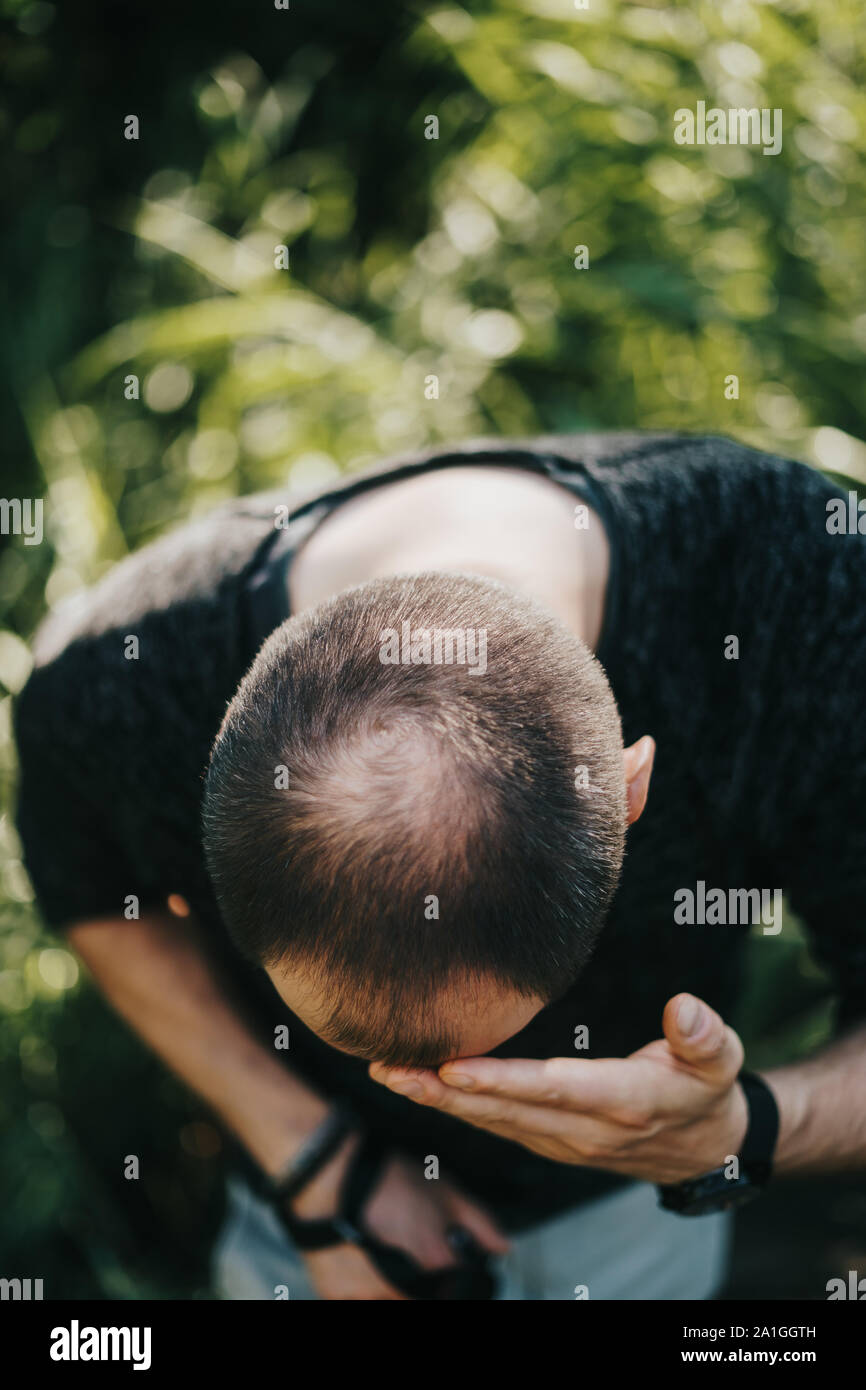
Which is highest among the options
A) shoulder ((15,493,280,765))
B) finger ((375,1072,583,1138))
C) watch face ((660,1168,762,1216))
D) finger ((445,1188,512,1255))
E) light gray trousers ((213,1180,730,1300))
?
shoulder ((15,493,280,765))

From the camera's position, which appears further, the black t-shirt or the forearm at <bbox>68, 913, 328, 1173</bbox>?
the forearm at <bbox>68, 913, 328, 1173</bbox>

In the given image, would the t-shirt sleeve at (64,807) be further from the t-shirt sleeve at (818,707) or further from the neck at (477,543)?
the t-shirt sleeve at (818,707)

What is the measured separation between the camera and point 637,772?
83cm

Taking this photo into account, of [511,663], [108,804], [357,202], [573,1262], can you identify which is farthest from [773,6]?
[573,1262]

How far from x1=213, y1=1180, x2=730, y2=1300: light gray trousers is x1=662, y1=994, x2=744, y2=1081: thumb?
53 centimetres

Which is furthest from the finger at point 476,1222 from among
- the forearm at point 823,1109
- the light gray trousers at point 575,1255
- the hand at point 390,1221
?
the forearm at point 823,1109

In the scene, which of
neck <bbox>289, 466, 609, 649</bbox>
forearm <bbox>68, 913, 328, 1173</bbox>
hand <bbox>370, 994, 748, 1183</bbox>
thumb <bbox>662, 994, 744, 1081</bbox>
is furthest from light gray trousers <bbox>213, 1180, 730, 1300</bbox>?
neck <bbox>289, 466, 609, 649</bbox>

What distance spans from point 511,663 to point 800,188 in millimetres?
1431

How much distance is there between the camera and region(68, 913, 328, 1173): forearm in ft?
3.91

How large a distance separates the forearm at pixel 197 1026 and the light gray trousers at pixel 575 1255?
0.68ft

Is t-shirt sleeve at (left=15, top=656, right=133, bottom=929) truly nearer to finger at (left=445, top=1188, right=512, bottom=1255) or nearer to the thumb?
finger at (left=445, top=1188, right=512, bottom=1255)

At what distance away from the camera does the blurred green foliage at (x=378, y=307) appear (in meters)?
1.71

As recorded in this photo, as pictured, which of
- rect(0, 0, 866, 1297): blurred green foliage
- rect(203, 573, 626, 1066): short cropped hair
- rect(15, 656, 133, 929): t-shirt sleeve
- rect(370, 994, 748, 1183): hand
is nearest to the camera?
rect(203, 573, 626, 1066): short cropped hair

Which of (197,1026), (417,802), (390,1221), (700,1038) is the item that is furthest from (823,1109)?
(197,1026)
